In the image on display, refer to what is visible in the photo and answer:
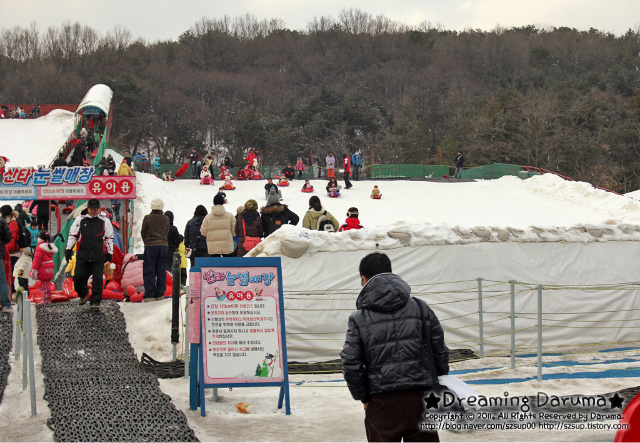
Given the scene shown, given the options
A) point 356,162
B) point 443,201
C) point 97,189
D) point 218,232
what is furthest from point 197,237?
point 356,162

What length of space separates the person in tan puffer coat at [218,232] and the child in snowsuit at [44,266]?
227 cm

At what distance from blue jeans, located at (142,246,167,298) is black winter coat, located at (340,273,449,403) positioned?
294 inches

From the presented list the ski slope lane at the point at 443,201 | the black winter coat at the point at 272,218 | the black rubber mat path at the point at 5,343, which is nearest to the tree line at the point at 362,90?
the ski slope lane at the point at 443,201

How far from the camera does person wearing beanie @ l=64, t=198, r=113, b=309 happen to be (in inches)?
409

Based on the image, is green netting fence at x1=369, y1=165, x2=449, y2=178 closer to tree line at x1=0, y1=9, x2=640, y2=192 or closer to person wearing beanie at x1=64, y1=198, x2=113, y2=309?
tree line at x1=0, y1=9, x2=640, y2=192

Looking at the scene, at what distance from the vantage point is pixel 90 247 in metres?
10.4

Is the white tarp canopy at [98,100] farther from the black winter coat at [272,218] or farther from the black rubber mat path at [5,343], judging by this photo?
the black rubber mat path at [5,343]

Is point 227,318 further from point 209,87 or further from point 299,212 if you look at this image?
point 209,87

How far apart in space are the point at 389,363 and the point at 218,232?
753 cm

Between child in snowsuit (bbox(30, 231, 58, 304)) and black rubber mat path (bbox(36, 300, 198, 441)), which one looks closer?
black rubber mat path (bbox(36, 300, 198, 441))

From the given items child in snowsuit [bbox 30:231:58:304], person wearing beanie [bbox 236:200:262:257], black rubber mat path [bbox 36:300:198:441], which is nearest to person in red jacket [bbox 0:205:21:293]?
child in snowsuit [bbox 30:231:58:304]

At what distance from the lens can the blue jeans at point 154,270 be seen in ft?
37.8

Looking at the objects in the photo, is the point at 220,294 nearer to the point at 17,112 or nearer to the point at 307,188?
the point at 307,188

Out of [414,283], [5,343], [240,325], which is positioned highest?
[240,325]
